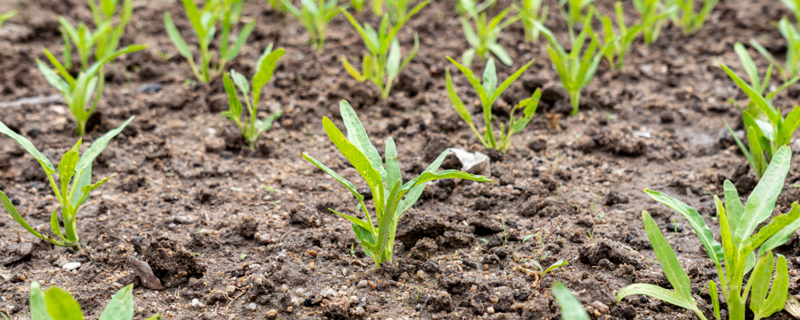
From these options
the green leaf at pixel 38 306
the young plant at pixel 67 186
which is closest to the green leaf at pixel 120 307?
the green leaf at pixel 38 306

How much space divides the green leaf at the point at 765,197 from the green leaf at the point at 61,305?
162 centimetres

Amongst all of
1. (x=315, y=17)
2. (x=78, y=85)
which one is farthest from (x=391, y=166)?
(x=315, y=17)

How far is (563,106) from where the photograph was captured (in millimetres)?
2971

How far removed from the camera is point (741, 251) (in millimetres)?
1437

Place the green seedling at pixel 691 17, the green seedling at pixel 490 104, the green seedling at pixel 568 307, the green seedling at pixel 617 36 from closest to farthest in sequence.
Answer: the green seedling at pixel 568 307 < the green seedling at pixel 490 104 < the green seedling at pixel 617 36 < the green seedling at pixel 691 17

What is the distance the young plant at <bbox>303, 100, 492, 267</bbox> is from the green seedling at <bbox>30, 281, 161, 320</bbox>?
0.58 metres

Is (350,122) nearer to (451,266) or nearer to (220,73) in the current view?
(451,266)

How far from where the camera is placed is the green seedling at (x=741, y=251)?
1.41 meters

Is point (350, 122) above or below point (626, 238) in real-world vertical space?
above

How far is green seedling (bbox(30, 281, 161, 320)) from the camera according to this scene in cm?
121

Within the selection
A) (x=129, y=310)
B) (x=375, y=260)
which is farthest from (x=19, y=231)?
(x=375, y=260)

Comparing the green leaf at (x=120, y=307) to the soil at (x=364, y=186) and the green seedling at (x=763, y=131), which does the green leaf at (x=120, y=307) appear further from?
the green seedling at (x=763, y=131)

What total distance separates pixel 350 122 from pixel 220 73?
75.5 inches

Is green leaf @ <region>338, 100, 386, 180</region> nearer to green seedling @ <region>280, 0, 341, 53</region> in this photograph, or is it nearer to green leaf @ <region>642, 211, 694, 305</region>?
green leaf @ <region>642, 211, 694, 305</region>
